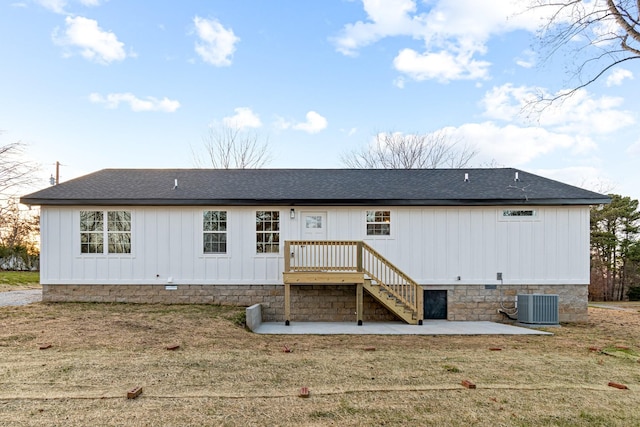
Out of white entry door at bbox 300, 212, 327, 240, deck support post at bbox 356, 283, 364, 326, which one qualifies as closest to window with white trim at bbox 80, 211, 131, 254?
white entry door at bbox 300, 212, 327, 240

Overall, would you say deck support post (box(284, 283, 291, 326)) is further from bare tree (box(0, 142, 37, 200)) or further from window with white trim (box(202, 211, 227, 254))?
bare tree (box(0, 142, 37, 200))

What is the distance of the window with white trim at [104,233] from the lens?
10.0m

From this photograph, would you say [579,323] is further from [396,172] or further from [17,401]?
[17,401]

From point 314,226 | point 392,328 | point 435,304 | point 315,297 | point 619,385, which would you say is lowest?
point 392,328

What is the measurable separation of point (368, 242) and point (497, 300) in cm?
384

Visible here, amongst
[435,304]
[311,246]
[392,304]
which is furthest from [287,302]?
[435,304]

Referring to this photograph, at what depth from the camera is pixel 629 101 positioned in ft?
40.0

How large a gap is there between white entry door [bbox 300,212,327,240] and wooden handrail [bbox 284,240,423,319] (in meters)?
0.39

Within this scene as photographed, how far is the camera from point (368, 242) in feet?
33.2

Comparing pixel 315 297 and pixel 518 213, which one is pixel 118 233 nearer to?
pixel 315 297

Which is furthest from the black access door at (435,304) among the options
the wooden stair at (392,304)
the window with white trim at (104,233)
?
the window with white trim at (104,233)

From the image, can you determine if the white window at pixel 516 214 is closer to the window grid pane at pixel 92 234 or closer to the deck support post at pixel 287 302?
the deck support post at pixel 287 302

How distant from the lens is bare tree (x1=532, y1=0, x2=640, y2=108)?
27.0 feet

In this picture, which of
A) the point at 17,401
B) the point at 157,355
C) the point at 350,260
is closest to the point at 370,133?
the point at 350,260
